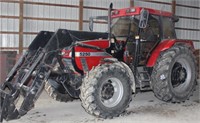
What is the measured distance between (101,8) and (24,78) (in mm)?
9361

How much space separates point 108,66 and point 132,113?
1.16m

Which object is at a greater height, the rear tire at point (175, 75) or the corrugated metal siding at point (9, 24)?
the corrugated metal siding at point (9, 24)

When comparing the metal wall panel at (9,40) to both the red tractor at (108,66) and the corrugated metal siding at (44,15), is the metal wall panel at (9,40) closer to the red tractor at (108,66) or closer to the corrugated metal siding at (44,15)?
the corrugated metal siding at (44,15)

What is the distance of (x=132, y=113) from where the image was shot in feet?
18.9

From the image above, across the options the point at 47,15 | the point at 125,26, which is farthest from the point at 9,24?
the point at 125,26

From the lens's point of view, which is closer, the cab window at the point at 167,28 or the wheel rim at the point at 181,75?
the wheel rim at the point at 181,75

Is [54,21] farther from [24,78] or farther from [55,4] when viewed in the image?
[24,78]

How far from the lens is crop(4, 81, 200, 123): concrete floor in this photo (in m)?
5.25

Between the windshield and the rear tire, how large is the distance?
0.90 m

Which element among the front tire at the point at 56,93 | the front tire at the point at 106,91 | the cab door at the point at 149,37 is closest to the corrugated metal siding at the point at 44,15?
the front tire at the point at 56,93

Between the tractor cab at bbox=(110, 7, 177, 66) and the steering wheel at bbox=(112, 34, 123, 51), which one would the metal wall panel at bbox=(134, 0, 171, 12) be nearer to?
the tractor cab at bbox=(110, 7, 177, 66)

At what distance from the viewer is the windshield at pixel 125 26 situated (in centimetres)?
650

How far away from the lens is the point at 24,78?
5.01 m

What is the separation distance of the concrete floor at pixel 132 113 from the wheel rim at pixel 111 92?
33 centimetres
